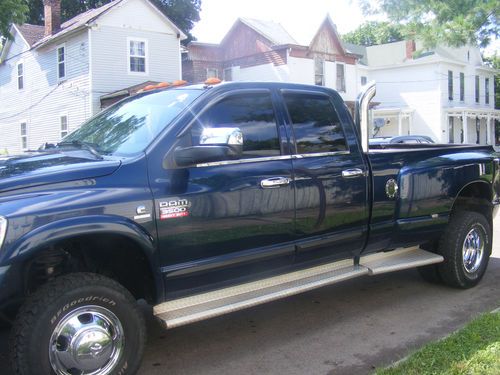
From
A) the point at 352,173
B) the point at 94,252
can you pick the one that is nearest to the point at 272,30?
the point at 352,173

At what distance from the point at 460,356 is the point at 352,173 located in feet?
5.30

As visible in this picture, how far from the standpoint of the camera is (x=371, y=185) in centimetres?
473

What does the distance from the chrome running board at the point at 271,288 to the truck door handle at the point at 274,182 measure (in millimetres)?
721

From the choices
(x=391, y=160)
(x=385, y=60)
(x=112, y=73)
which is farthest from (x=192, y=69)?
(x=391, y=160)

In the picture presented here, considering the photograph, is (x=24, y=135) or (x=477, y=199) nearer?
(x=477, y=199)

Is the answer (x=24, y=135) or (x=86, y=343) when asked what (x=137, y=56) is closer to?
(x=24, y=135)

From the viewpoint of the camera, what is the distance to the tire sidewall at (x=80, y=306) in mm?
2992

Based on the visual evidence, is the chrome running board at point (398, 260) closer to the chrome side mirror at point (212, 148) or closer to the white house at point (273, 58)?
the chrome side mirror at point (212, 148)

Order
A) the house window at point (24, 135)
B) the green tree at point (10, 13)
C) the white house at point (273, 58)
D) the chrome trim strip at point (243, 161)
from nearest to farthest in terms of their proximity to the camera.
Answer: the chrome trim strip at point (243, 161) → the green tree at point (10, 13) → the house window at point (24, 135) → the white house at point (273, 58)

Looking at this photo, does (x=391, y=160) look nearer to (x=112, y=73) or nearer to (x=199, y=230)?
(x=199, y=230)

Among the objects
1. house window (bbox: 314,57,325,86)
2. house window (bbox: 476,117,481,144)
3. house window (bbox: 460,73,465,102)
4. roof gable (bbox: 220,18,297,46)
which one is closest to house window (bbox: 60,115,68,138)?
roof gable (bbox: 220,18,297,46)

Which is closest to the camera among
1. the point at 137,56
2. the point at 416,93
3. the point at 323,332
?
the point at 323,332

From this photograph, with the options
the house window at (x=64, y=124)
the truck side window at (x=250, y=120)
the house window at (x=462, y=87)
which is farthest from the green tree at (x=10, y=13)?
the house window at (x=462, y=87)

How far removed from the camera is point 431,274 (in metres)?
5.77
